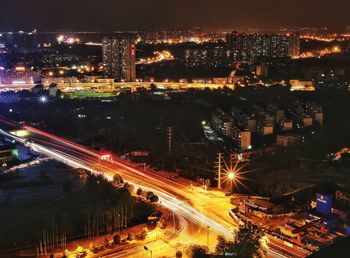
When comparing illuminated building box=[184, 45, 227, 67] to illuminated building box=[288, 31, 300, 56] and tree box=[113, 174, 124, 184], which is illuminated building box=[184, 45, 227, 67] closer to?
illuminated building box=[288, 31, 300, 56]

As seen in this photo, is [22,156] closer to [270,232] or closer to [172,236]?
[172,236]

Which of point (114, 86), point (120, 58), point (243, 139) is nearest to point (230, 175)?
point (243, 139)

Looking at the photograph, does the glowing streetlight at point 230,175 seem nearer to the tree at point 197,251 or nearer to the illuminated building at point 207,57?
the tree at point 197,251

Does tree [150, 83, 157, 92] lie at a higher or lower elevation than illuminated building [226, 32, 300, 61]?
lower

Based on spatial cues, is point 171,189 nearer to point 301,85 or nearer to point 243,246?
point 243,246

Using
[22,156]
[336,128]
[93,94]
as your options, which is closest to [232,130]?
[336,128]

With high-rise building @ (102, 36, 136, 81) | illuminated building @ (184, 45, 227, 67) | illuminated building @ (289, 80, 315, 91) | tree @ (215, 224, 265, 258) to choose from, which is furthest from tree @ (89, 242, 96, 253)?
illuminated building @ (184, 45, 227, 67)
